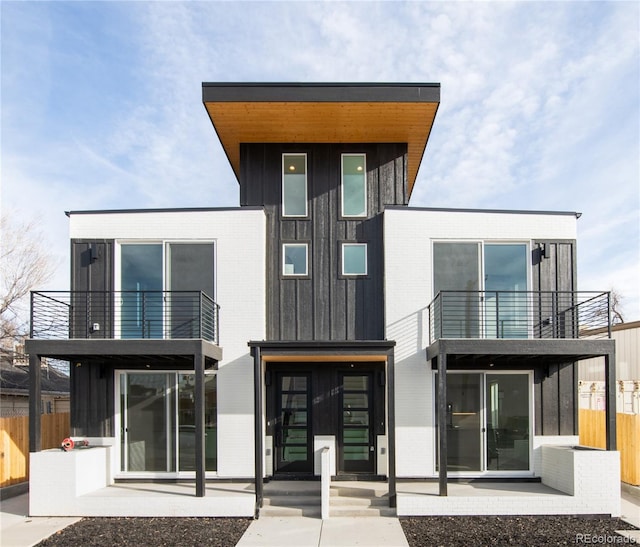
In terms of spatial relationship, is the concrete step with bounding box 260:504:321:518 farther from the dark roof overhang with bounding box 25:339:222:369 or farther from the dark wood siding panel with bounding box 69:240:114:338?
the dark wood siding panel with bounding box 69:240:114:338

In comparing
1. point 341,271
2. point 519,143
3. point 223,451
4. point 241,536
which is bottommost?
point 241,536

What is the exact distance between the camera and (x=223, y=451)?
9.98 meters

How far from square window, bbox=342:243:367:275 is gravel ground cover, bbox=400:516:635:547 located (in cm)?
465

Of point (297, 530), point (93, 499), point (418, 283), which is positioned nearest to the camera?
point (297, 530)

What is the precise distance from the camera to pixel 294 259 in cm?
1072

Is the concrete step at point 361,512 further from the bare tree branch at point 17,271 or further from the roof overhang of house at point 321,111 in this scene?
the bare tree branch at point 17,271

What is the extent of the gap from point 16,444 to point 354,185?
879 cm

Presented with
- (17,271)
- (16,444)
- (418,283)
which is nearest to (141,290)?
(16,444)

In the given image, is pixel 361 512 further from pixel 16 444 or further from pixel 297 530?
pixel 16 444

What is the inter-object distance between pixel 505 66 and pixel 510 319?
6591mm

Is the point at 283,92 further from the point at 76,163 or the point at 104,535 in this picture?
the point at 76,163

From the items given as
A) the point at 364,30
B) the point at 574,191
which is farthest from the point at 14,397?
the point at 574,191

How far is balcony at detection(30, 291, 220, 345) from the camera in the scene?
10.2m

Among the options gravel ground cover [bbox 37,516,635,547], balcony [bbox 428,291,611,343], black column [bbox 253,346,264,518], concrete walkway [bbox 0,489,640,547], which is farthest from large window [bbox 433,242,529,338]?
concrete walkway [bbox 0,489,640,547]
